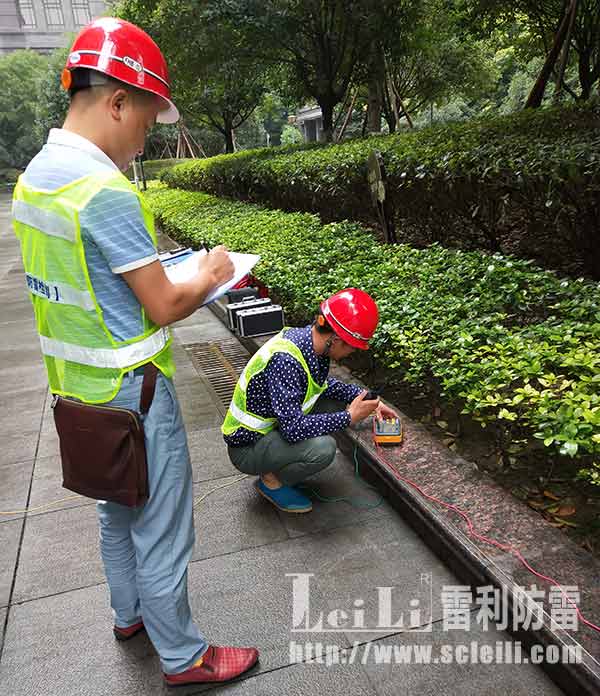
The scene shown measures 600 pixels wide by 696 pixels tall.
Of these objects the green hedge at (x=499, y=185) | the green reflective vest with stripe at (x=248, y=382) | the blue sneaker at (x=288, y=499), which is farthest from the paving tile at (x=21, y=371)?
the green hedge at (x=499, y=185)

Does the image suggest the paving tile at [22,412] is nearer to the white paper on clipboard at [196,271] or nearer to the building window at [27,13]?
the white paper on clipboard at [196,271]

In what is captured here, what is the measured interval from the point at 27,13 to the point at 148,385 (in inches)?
3758

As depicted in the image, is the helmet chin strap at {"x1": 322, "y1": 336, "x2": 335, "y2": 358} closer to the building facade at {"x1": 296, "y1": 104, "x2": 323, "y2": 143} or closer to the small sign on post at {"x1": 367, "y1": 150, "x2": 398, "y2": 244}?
the small sign on post at {"x1": 367, "y1": 150, "x2": 398, "y2": 244}

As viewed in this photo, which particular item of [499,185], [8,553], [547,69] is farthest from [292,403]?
[547,69]

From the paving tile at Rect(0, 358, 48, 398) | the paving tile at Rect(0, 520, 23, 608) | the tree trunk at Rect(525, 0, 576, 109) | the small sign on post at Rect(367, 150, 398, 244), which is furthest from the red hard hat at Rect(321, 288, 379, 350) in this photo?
the tree trunk at Rect(525, 0, 576, 109)

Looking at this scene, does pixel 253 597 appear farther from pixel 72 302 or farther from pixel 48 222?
pixel 48 222

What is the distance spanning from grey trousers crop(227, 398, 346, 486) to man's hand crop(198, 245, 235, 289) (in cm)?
134

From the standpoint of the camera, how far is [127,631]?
85.2 inches

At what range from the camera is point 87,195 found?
137 centimetres

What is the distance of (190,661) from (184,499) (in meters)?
0.59

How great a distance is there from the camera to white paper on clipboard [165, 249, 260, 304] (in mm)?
1611

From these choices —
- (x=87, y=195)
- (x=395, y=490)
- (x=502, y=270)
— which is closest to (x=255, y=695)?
(x=395, y=490)

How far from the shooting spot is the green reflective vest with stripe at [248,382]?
105 inches

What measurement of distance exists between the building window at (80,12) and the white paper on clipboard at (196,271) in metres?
93.5
